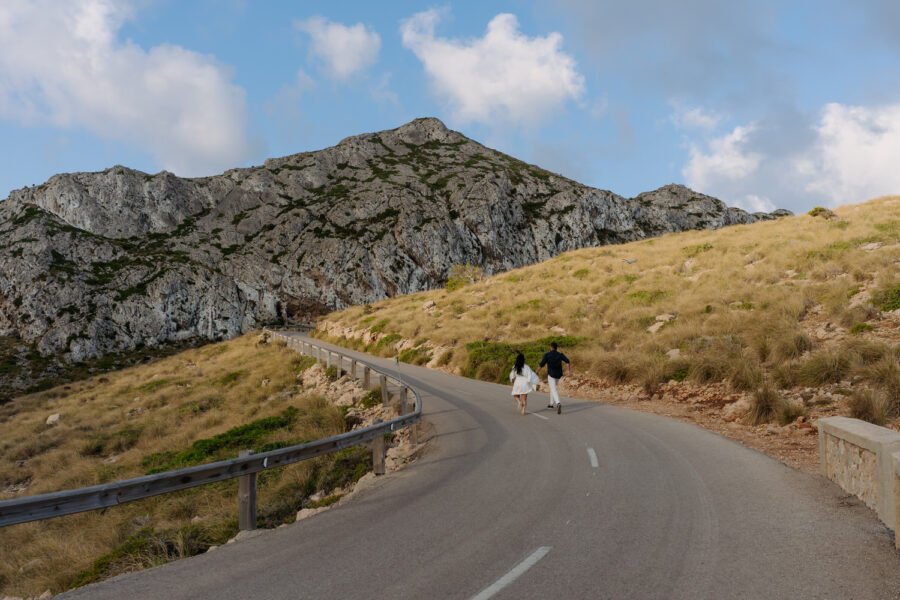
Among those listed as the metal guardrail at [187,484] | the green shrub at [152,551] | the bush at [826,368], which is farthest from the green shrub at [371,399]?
the bush at [826,368]

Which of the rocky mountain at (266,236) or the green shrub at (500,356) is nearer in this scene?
the green shrub at (500,356)

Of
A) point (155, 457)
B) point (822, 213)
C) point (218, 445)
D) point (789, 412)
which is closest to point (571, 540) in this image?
point (789, 412)

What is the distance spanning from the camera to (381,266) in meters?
98.2

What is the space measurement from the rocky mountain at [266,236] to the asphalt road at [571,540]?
72.8 m

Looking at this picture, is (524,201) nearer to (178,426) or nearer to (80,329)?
(80,329)

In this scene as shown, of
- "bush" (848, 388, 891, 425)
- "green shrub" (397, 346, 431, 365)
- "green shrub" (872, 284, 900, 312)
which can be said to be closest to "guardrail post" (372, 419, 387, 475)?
"bush" (848, 388, 891, 425)

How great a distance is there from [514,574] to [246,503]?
3991 millimetres

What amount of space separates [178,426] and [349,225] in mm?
89462

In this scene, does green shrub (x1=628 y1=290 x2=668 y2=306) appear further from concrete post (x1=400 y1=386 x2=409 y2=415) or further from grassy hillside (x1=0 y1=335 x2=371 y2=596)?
grassy hillside (x1=0 y1=335 x2=371 y2=596)

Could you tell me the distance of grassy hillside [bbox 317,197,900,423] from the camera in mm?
13954

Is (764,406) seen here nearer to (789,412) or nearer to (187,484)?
(789,412)

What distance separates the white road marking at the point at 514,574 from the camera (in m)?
4.28

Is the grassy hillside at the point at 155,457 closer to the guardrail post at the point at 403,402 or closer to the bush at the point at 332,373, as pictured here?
the bush at the point at 332,373

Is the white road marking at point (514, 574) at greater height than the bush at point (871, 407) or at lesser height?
lesser
